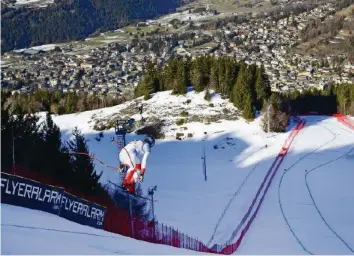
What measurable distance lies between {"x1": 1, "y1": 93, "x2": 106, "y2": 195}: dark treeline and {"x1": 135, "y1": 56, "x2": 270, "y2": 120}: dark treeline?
19720 mm

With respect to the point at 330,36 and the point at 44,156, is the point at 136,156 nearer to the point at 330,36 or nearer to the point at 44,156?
the point at 44,156

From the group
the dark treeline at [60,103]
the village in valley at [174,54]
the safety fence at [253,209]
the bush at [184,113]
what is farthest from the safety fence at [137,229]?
the village in valley at [174,54]

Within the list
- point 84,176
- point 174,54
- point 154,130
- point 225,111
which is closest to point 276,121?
point 225,111

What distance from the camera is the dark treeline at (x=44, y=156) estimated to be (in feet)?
65.9

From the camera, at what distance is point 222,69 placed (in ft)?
141

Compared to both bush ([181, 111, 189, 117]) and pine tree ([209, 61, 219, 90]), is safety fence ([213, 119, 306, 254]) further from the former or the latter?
pine tree ([209, 61, 219, 90])

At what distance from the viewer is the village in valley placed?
114m

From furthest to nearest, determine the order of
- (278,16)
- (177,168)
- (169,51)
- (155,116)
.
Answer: (278,16) < (169,51) < (155,116) < (177,168)

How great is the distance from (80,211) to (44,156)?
6.76 meters

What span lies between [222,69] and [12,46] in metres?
143

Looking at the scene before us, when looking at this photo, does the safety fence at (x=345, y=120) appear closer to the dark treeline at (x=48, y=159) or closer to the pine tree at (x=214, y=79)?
the pine tree at (x=214, y=79)

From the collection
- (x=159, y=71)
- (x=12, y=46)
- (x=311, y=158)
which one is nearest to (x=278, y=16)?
(x=12, y=46)

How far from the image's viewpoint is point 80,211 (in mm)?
14391

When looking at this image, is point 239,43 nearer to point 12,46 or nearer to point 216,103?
point 12,46
